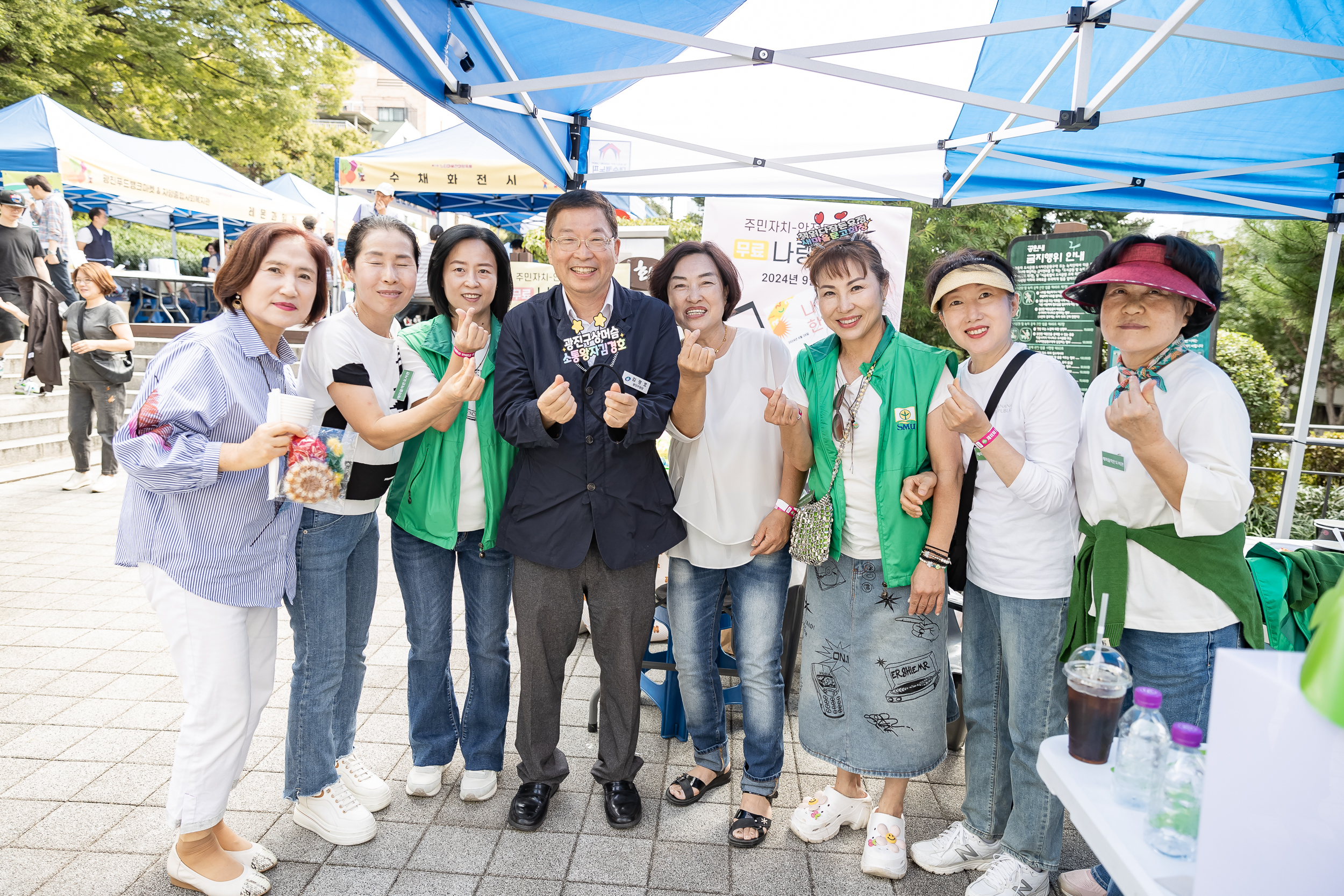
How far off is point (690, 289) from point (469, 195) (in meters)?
8.29

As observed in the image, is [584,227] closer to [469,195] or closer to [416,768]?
[416,768]

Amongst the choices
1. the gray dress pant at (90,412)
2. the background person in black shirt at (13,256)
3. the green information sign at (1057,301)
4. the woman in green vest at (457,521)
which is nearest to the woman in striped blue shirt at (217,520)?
the woman in green vest at (457,521)

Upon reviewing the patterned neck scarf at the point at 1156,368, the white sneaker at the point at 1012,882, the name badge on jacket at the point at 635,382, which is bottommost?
the white sneaker at the point at 1012,882

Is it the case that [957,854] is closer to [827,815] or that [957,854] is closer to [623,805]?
[827,815]

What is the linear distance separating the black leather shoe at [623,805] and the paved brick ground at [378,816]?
0.15ft

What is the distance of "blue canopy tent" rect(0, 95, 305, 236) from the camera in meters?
8.15

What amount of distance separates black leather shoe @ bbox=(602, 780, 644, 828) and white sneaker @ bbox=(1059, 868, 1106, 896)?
1.39m

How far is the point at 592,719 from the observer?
3424 millimetres

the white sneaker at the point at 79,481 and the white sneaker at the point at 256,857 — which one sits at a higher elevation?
the white sneaker at the point at 79,481

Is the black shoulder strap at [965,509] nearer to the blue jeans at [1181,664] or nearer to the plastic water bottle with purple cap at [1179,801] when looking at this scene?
the blue jeans at [1181,664]

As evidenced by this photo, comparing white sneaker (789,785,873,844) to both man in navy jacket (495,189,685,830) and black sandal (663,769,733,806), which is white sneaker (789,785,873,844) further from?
man in navy jacket (495,189,685,830)

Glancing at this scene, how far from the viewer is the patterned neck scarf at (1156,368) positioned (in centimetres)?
205

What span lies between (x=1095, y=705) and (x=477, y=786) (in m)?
2.16

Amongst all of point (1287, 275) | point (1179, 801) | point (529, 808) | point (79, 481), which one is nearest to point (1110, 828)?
point (1179, 801)
